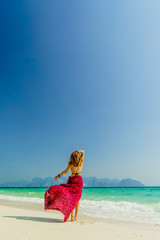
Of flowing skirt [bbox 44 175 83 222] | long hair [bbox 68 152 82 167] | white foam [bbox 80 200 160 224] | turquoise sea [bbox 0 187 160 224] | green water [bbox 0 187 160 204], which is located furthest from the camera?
green water [bbox 0 187 160 204]

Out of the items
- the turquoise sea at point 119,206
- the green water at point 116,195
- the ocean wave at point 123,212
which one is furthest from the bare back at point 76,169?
the green water at point 116,195

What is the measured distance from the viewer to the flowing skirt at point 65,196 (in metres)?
4.78

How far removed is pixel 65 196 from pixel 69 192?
7.4 inches

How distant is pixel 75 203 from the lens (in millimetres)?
4941

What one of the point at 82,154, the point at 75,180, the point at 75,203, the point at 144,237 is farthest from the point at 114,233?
the point at 82,154

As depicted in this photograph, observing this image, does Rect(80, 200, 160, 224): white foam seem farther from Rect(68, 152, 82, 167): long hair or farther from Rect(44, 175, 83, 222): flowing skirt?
Rect(68, 152, 82, 167): long hair

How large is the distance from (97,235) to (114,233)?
1.66 ft

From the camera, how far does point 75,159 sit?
5148 mm

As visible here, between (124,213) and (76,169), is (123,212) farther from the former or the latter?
(76,169)

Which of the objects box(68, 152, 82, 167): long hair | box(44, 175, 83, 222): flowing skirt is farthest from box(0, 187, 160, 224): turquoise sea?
box(68, 152, 82, 167): long hair

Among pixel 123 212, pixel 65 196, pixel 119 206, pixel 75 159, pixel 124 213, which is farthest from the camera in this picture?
pixel 119 206

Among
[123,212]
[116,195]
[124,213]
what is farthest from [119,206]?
[116,195]

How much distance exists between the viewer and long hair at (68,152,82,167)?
203 inches

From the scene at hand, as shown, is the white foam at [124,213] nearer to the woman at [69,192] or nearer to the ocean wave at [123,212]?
the ocean wave at [123,212]
